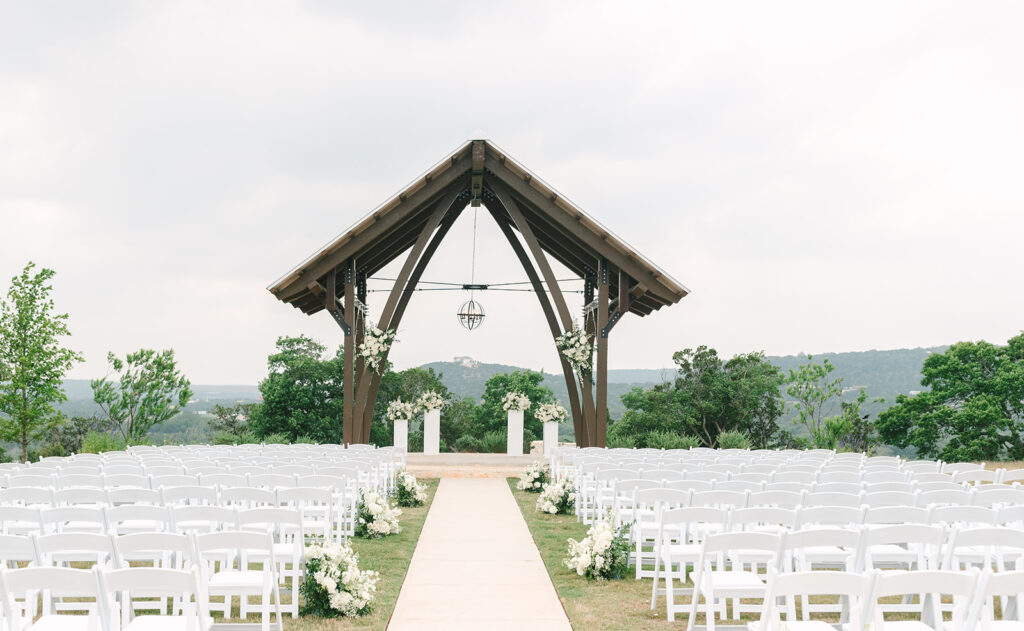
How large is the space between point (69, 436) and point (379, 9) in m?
24.8

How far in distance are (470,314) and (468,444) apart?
16850 millimetres

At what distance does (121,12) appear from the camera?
21.1 meters

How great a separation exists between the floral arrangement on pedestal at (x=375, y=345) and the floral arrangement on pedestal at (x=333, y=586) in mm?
13166

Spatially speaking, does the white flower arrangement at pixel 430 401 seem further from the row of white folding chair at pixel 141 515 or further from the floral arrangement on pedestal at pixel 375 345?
the row of white folding chair at pixel 141 515

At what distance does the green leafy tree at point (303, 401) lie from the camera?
36.4 metres

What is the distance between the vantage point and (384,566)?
9086 mm

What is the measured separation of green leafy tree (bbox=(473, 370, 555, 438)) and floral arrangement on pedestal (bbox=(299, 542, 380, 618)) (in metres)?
32.6

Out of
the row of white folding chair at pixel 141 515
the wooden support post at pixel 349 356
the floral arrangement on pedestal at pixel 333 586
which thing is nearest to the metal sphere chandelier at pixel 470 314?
the wooden support post at pixel 349 356

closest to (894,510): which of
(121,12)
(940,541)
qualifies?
(940,541)

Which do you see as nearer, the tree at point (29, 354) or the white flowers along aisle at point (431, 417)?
the tree at point (29, 354)

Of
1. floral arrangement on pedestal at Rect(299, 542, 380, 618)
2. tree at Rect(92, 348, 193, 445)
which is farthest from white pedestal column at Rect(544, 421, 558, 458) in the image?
floral arrangement on pedestal at Rect(299, 542, 380, 618)

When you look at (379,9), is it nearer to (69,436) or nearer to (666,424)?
(666,424)

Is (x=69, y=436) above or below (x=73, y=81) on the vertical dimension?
below

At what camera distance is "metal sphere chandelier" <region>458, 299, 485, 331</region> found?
74.7 ft
